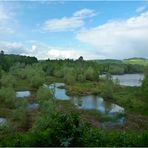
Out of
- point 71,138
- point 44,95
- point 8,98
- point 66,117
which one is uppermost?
point 66,117

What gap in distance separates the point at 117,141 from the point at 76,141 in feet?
6.86

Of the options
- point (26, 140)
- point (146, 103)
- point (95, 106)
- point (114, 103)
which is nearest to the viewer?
point (26, 140)

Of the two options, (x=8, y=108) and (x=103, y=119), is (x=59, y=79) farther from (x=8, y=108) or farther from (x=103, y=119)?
(x=103, y=119)

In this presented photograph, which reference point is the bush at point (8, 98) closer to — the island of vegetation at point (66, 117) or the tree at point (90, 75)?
the island of vegetation at point (66, 117)

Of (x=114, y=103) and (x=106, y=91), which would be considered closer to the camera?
(x=114, y=103)

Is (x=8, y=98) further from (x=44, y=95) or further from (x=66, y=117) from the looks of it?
(x=66, y=117)

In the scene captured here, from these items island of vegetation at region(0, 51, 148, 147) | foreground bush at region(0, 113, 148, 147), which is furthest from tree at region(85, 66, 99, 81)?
foreground bush at region(0, 113, 148, 147)

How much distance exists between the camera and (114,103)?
83438mm

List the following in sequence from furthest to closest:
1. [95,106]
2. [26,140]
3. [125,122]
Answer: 1. [95,106]
2. [125,122]
3. [26,140]

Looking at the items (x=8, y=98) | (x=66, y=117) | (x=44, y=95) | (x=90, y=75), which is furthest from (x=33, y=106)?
(x=90, y=75)

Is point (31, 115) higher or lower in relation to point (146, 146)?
lower

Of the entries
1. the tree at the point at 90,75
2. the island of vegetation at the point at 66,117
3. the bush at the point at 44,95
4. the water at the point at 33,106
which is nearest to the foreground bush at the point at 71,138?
the island of vegetation at the point at 66,117

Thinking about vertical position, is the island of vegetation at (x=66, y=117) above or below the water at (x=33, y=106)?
above

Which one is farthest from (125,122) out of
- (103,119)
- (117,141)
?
(117,141)
